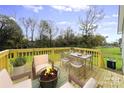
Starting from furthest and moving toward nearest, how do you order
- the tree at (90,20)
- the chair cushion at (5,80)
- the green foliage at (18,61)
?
1. the green foliage at (18,61)
2. the tree at (90,20)
3. the chair cushion at (5,80)

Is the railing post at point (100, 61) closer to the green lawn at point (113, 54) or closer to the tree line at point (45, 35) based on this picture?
the green lawn at point (113, 54)

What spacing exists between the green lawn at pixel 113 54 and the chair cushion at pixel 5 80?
1331 millimetres

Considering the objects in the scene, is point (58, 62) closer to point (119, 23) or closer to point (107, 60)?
point (107, 60)

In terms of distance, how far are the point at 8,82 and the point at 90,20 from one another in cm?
139

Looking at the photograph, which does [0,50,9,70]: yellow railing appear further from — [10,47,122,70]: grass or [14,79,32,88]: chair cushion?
[14,79,32,88]: chair cushion

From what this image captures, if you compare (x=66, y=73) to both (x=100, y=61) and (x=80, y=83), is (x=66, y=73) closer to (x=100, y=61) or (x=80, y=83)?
(x=80, y=83)

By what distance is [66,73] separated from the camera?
144 inches

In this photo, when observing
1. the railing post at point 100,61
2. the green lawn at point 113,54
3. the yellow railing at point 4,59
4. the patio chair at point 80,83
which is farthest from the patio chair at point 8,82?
the green lawn at point 113,54

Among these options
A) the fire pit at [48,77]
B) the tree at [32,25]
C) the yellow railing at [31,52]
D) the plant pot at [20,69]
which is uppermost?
the tree at [32,25]

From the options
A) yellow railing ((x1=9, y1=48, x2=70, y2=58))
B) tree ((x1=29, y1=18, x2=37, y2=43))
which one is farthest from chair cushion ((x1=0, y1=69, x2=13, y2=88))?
tree ((x1=29, y1=18, x2=37, y2=43))

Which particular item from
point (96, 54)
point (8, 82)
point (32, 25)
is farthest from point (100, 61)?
point (8, 82)

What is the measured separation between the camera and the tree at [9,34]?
353 centimetres

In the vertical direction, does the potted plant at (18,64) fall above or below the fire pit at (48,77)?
above

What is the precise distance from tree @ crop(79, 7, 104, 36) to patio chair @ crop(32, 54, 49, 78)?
0.65m
